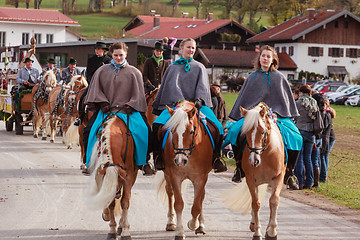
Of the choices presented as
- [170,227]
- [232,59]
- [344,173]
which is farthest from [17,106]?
[232,59]

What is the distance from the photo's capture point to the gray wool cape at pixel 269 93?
8836mm

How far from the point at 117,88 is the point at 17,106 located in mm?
13271

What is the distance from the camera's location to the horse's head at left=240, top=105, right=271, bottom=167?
7.73 metres

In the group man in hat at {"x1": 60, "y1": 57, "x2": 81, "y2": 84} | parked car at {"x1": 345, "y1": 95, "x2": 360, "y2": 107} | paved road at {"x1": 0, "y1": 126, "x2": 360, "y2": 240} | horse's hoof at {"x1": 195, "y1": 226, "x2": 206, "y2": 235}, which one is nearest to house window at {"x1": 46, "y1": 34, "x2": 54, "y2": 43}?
parked car at {"x1": 345, "y1": 95, "x2": 360, "y2": 107}

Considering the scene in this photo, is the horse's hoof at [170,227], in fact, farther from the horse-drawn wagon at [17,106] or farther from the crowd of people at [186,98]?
the horse-drawn wagon at [17,106]

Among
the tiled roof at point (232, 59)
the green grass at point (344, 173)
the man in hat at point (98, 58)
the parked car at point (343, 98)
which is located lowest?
the green grass at point (344, 173)

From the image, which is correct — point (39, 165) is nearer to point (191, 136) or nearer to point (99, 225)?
point (99, 225)

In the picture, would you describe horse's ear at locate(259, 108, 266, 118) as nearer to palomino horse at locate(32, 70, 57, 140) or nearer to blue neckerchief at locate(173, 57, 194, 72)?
blue neckerchief at locate(173, 57, 194, 72)

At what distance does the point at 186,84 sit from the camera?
9.11 meters

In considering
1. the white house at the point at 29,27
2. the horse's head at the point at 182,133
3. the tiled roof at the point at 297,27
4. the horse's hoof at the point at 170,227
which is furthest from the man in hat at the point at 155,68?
the white house at the point at 29,27

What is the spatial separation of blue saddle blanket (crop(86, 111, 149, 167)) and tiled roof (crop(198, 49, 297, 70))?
6094 centimetres

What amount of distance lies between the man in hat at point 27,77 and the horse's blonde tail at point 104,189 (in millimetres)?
13964

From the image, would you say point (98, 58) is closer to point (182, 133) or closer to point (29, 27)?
point (182, 133)

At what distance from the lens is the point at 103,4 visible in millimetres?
127312
